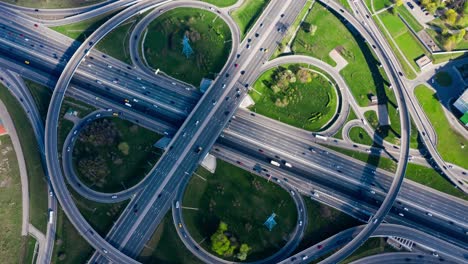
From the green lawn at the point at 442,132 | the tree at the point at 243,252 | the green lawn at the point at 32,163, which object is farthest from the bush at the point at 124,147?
the green lawn at the point at 442,132

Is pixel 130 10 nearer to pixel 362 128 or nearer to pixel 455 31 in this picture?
pixel 362 128

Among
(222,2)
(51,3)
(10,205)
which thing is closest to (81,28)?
(51,3)

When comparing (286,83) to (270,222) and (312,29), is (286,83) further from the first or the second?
(270,222)

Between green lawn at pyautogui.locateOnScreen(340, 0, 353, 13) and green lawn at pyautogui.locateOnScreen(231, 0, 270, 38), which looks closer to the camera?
green lawn at pyautogui.locateOnScreen(231, 0, 270, 38)

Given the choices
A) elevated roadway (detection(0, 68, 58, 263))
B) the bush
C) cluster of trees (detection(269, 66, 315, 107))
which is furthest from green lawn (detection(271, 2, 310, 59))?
elevated roadway (detection(0, 68, 58, 263))

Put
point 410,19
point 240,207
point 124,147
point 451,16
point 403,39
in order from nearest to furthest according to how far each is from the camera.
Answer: point 240,207 → point 124,147 → point 451,16 → point 403,39 → point 410,19

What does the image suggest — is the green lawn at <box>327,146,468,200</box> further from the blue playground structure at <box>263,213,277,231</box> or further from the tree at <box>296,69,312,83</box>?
the blue playground structure at <box>263,213,277,231</box>
